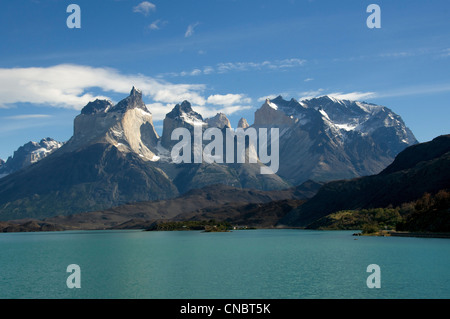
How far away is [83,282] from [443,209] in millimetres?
154799

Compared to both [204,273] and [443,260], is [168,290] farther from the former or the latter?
[443,260]

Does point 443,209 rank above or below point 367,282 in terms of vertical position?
above
